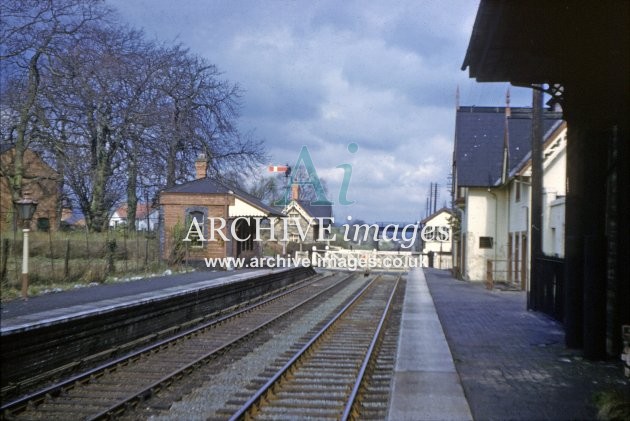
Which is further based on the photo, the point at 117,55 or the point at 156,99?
the point at 156,99

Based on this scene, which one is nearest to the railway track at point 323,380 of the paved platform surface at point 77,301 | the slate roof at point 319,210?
the paved platform surface at point 77,301

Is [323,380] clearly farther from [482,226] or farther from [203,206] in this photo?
[482,226]

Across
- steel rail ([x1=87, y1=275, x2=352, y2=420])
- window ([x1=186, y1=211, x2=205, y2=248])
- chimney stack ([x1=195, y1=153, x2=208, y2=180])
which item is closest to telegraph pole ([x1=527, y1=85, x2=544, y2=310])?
steel rail ([x1=87, y1=275, x2=352, y2=420])

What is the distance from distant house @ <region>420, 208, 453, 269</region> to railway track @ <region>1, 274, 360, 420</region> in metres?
40.9

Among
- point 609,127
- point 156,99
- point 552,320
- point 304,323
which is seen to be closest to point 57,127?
point 156,99

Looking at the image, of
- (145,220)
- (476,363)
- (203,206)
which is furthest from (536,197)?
(145,220)

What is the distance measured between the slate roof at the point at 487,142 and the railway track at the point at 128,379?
60.3 ft

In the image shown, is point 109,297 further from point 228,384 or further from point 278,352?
point 228,384

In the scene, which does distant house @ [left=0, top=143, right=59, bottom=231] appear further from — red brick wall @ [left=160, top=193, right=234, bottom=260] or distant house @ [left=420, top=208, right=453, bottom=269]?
distant house @ [left=420, top=208, right=453, bottom=269]

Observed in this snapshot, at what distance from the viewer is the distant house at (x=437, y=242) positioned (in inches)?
2277

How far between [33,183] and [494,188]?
68.7 feet

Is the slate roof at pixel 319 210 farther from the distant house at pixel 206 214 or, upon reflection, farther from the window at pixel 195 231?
the window at pixel 195 231

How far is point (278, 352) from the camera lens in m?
12.0

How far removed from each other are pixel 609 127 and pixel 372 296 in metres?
15.3
